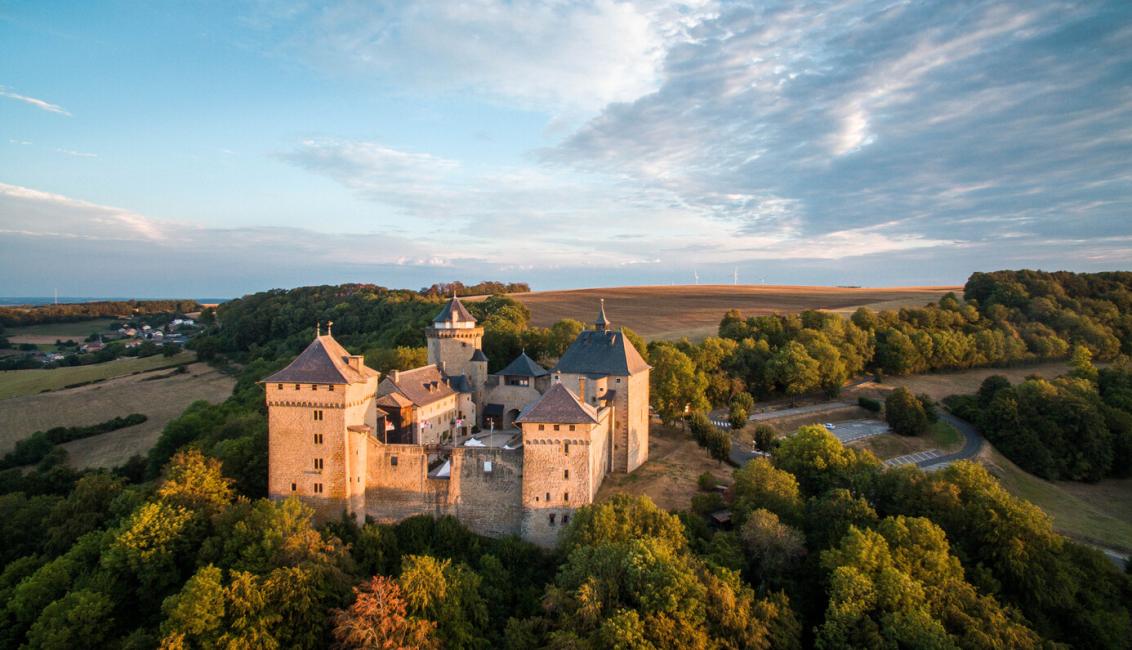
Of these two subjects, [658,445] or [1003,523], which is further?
[658,445]

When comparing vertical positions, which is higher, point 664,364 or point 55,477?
point 664,364

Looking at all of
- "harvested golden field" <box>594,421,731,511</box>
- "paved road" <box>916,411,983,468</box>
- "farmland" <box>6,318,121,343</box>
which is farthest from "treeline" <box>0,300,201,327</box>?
"paved road" <box>916,411,983,468</box>

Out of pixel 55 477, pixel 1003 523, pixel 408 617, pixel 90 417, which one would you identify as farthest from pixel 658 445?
pixel 90 417

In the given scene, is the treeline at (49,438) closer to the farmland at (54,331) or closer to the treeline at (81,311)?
the farmland at (54,331)

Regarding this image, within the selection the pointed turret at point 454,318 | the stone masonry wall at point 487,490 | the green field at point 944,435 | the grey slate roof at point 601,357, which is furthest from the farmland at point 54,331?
the green field at point 944,435

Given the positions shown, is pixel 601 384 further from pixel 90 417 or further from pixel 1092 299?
pixel 1092 299

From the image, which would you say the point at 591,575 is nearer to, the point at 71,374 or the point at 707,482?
the point at 707,482
